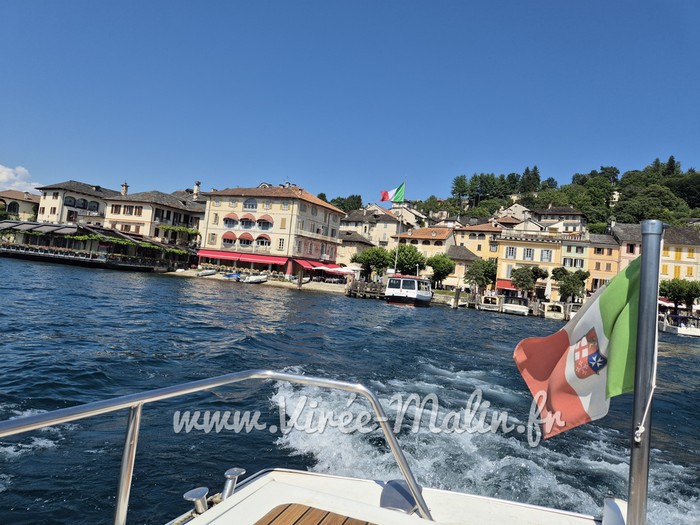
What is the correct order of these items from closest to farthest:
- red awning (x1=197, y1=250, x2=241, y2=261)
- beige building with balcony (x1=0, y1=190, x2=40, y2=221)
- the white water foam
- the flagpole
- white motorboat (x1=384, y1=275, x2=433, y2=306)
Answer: the flagpole
the white water foam
white motorboat (x1=384, y1=275, x2=433, y2=306)
red awning (x1=197, y1=250, x2=241, y2=261)
beige building with balcony (x1=0, y1=190, x2=40, y2=221)

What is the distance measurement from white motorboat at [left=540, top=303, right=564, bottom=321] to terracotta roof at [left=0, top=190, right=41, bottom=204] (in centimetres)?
9576

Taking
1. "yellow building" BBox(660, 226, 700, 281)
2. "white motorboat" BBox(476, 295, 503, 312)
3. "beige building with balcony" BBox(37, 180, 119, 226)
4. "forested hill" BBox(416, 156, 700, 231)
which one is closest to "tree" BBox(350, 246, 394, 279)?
"white motorboat" BBox(476, 295, 503, 312)

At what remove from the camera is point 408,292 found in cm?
4344

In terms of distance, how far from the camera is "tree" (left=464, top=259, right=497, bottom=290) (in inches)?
2378

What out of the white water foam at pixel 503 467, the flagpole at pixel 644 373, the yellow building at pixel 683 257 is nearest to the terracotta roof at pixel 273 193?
the yellow building at pixel 683 257

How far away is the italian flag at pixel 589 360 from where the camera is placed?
2.48 meters

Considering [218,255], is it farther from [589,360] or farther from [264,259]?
[589,360]

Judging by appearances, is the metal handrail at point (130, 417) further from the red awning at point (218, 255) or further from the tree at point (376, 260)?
the red awning at point (218, 255)

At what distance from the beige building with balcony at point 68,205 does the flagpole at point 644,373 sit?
80379mm

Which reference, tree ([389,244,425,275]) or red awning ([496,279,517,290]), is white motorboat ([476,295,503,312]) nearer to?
red awning ([496,279,517,290])

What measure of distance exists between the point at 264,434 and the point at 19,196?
105 metres

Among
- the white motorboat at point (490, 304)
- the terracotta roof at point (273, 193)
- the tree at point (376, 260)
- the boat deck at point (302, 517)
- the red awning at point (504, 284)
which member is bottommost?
the boat deck at point (302, 517)

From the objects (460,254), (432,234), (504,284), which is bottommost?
(504,284)

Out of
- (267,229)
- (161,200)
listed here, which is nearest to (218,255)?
(267,229)
